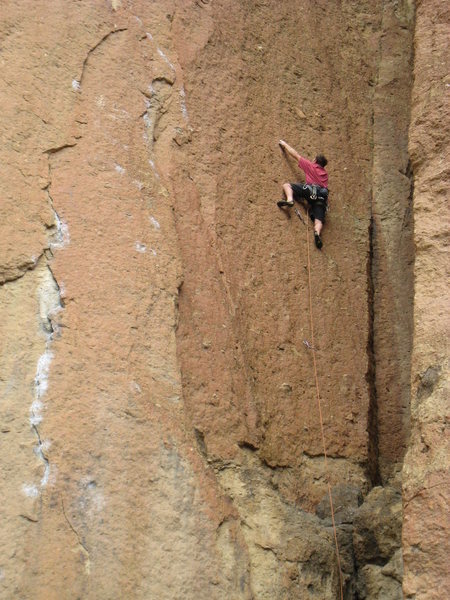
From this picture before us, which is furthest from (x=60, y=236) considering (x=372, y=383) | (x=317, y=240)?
(x=372, y=383)

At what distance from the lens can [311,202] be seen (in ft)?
22.7

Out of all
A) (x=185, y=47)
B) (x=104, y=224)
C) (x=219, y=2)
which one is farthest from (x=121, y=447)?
(x=219, y=2)

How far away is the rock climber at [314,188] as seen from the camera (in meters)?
6.85

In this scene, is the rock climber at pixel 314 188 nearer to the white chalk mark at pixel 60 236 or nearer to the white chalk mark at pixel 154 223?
the white chalk mark at pixel 154 223

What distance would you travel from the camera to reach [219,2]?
7211mm

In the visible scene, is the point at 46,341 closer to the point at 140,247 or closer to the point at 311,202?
the point at 140,247

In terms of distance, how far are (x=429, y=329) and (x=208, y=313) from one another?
146cm

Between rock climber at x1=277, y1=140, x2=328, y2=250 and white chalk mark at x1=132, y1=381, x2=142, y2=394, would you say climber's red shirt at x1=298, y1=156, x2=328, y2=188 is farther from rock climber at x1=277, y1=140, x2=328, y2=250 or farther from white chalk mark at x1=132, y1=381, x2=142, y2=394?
white chalk mark at x1=132, y1=381, x2=142, y2=394

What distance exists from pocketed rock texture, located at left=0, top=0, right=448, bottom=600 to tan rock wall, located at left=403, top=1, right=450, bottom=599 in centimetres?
2

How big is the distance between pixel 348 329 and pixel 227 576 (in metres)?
2.20

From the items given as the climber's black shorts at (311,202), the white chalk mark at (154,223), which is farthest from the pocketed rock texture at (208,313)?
the climber's black shorts at (311,202)

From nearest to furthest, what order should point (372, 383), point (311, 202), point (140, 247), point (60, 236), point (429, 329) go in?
point (429, 329) → point (60, 236) → point (140, 247) → point (372, 383) → point (311, 202)

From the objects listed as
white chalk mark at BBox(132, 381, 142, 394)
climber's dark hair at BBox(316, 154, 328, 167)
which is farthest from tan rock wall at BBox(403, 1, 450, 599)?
white chalk mark at BBox(132, 381, 142, 394)

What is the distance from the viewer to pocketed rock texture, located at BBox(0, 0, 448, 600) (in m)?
5.09
